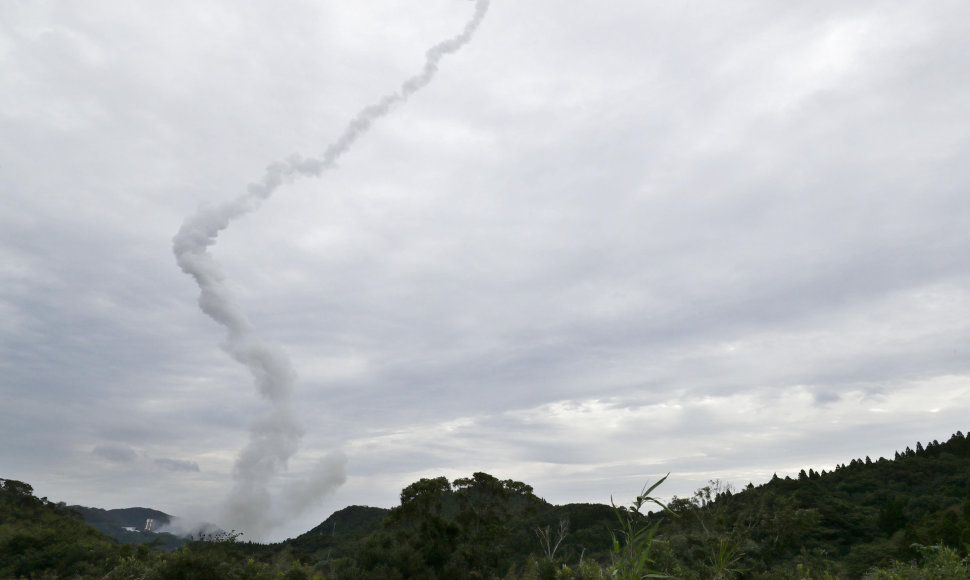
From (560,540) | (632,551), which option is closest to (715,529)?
(560,540)

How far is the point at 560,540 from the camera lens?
4950 centimetres

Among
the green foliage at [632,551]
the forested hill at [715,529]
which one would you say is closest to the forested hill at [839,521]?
the forested hill at [715,529]

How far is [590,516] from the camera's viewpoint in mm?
79438

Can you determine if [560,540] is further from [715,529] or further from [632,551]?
[632,551]

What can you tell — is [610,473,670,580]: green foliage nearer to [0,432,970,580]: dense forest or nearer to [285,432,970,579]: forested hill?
[0,432,970,580]: dense forest

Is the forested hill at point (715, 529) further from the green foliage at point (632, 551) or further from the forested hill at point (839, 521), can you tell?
the green foliage at point (632, 551)

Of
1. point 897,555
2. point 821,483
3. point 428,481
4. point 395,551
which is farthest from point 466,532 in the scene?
point 821,483

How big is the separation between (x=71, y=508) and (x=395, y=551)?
41.3m

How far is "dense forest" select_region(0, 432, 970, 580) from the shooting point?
21.9 metres

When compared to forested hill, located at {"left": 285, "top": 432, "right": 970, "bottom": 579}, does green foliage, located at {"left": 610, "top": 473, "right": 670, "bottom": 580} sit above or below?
above

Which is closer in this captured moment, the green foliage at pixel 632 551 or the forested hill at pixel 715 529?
the green foliage at pixel 632 551

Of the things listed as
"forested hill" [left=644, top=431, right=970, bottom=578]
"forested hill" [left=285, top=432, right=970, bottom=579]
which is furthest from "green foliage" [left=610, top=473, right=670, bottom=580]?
"forested hill" [left=644, top=431, right=970, bottom=578]

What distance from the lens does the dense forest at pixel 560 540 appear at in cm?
2194

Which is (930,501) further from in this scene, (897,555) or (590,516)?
(590,516)
